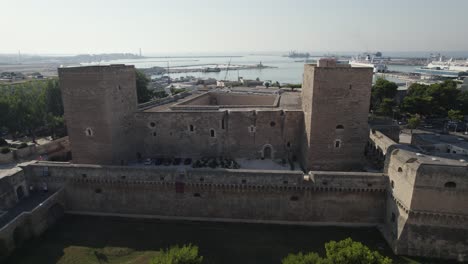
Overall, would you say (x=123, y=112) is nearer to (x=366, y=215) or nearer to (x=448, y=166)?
(x=366, y=215)

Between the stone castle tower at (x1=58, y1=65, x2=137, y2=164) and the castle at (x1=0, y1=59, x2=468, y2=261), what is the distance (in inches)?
3.3

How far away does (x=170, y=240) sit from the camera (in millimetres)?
20078

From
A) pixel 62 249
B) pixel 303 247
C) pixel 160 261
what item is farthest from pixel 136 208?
pixel 303 247

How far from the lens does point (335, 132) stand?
919 inches

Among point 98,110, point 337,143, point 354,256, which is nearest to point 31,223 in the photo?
point 98,110

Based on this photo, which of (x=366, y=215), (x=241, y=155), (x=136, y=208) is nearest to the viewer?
(x=366, y=215)

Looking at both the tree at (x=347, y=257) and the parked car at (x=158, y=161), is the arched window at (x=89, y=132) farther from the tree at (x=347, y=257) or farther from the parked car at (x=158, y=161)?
the tree at (x=347, y=257)

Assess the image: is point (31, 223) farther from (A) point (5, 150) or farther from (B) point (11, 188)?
(A) point (5, 150)

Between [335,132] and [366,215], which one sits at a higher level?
[335,132]

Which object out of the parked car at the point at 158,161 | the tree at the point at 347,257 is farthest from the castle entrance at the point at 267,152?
the tree at the point at 347,257

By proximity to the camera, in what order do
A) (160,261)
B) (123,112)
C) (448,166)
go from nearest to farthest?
(160,261)
(448,166)
(123,112)

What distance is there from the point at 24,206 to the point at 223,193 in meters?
13.5

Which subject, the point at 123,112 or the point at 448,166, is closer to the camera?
the point at 448,166

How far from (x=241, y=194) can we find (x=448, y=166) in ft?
40.1
